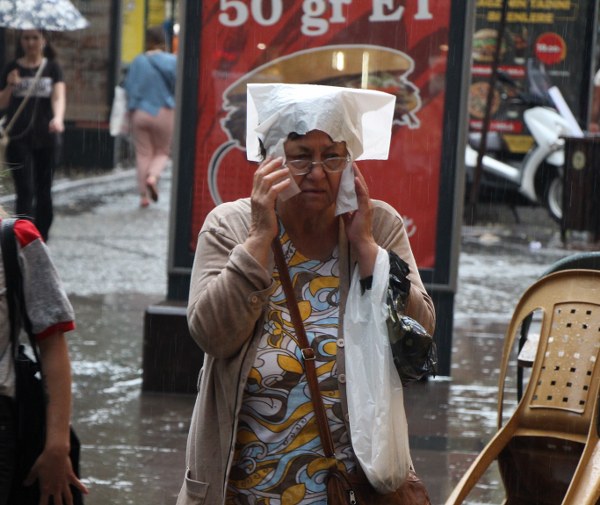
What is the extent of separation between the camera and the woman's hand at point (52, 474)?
10.8 ft

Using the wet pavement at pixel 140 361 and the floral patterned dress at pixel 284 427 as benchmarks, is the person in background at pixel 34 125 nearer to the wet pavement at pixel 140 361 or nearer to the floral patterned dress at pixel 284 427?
the wet pavement at pixel 140 361

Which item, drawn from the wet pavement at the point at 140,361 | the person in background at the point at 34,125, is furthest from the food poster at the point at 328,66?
the person in background at the point at 34,125

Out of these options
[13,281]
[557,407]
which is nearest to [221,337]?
[13,281]

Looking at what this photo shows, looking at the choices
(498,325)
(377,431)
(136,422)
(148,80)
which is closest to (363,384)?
(377,431)

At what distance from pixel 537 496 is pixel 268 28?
380 cm

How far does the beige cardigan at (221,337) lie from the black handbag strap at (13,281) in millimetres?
437

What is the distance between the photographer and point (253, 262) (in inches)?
124

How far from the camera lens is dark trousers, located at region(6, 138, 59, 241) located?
10797mm

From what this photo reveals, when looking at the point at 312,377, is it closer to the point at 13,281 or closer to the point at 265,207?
the point at 265,207

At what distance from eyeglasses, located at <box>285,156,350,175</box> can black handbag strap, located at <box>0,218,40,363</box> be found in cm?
71

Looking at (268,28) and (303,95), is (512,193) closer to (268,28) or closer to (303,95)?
(268,28)

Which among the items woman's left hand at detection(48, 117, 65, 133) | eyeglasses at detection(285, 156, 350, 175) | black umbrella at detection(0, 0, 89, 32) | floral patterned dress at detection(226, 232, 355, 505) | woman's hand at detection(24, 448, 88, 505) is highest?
black umbrella at detection(0, 0, 89, 32)

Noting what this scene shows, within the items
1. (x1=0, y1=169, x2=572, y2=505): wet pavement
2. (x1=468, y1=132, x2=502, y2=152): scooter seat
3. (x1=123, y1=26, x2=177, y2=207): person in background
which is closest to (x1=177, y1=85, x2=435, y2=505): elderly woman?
(x1=0, y1=169, x2=572, y2=505): wet pavement

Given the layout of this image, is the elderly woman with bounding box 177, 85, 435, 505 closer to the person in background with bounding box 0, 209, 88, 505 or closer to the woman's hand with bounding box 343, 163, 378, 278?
the woman's hand with bounding box 343, 163, 378, 278
